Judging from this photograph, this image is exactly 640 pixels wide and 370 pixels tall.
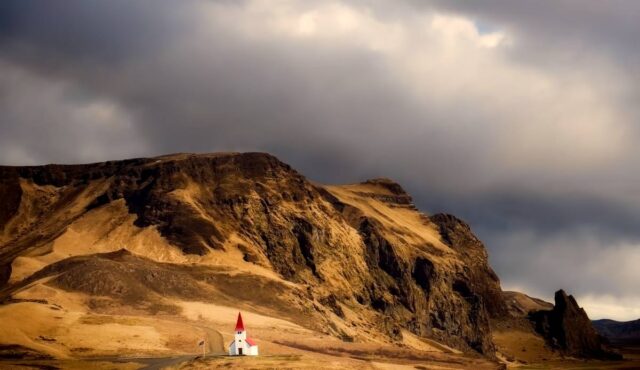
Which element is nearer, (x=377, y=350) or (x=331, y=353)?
(x=331, y=353)

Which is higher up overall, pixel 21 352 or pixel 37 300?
pixel 37 300

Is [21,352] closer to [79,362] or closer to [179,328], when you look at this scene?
[79,362]

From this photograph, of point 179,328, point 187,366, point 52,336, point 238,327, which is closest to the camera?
point 187,366

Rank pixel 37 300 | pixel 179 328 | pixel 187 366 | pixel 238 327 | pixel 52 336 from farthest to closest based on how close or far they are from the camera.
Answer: pixel 37 300 < pixel 179 328 < pixel 52 336 < pixel 238 327 < pixel 187 366

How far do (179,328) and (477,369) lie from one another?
7339 centimetres

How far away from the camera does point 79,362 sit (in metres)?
134

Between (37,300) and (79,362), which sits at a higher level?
(37,300)

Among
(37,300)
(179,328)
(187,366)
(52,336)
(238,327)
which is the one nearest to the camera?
(187,366)

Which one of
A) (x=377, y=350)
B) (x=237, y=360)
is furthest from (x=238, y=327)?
(x=377, y=350)

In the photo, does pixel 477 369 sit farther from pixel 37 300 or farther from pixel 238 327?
pixel 37 300

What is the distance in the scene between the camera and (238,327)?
13988 centimetres

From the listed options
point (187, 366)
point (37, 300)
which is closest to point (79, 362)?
point (187, 366)

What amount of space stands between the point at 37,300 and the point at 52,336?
38804 millimetres

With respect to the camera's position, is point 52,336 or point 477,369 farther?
point 477,369
